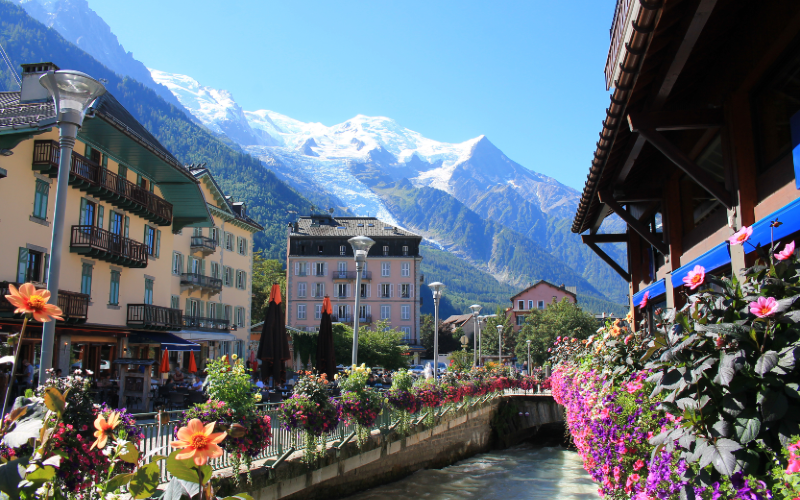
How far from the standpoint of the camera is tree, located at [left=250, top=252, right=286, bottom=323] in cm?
7212

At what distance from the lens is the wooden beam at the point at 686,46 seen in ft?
17.9

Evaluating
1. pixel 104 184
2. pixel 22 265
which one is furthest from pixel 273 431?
pixel 104 184

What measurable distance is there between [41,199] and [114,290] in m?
6.10

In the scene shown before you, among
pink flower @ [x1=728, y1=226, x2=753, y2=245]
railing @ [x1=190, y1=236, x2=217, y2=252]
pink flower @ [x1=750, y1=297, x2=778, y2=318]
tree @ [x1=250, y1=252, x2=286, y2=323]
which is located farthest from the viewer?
tree @ [x1=250, y1=252, x2=286, y2=323]

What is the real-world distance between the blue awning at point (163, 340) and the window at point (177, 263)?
6704 mm

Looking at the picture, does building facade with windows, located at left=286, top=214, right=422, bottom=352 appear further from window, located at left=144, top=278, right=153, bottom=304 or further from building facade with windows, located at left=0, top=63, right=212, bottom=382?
window, located at left=144, top=278, right=153, bottom=304

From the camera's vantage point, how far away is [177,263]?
3662 cm

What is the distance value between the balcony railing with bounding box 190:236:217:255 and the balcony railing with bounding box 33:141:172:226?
262 inches

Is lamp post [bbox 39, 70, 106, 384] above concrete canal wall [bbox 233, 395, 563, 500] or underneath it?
above

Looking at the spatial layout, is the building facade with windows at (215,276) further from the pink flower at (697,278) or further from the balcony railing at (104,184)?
the pink flower at (697,278)

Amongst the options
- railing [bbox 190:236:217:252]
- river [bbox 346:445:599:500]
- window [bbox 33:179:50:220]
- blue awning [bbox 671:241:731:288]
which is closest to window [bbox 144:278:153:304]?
railing [bbox 190:236:217:252]

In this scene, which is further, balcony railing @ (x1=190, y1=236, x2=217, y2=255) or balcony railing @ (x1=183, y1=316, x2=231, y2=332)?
balcony railing @ (x1=190, y1=236, x2=217, y2=255)

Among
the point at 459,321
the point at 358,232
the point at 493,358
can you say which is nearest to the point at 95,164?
the point at 358,232

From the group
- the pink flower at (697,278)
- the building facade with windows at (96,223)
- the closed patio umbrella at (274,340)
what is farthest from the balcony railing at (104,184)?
the pink flower at (697,278)
